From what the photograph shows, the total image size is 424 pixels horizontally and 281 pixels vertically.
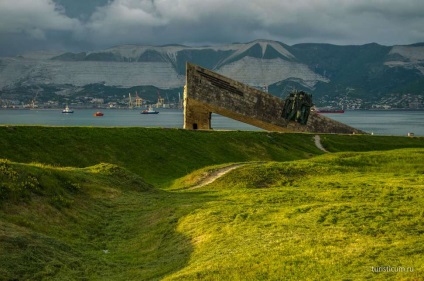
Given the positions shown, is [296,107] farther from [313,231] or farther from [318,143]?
[313,231]

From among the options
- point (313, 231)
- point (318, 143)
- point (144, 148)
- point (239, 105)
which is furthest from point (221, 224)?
point (239, 105)

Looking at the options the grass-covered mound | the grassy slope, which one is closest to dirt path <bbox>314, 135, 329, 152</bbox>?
the grassy slope

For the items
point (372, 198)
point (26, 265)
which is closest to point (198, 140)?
point (372, 198)

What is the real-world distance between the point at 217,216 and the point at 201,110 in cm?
4503

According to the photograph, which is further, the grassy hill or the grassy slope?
the grassy slope

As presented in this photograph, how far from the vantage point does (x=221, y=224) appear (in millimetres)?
17797

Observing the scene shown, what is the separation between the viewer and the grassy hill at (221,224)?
42.6ft

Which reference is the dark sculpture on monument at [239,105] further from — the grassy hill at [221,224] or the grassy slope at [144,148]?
the grassy hill at [221,224]

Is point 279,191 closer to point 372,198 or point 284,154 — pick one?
point 372,198

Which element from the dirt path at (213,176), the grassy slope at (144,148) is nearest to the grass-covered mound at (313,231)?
the dirt path at (213,176)

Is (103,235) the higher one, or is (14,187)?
(14,187)

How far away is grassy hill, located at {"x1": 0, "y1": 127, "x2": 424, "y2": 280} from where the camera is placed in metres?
13.0

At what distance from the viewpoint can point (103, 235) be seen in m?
19.9

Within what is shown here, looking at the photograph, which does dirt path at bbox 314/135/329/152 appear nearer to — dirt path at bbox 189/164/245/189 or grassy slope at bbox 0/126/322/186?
grassy slope at bbox 0/126/322/186
